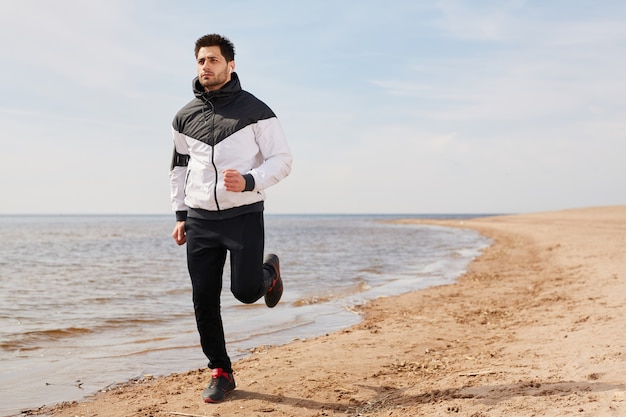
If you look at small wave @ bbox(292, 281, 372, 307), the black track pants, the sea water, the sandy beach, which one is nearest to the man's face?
the black track pants

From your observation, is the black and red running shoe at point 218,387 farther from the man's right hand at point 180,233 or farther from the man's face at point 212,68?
the man's face at point 212,68

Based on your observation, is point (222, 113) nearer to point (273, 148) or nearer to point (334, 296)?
point (273, 148)

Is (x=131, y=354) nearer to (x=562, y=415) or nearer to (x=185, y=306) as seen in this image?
(x=185, y=306)

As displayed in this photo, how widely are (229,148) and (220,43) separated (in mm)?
692

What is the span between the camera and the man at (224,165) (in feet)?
11.3

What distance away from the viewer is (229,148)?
3.45 metres

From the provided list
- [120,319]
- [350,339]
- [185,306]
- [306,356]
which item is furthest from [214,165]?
[185,306]

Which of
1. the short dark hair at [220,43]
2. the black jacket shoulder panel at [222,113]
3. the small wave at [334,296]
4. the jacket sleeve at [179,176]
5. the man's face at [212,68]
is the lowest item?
the small wave at [334,296]

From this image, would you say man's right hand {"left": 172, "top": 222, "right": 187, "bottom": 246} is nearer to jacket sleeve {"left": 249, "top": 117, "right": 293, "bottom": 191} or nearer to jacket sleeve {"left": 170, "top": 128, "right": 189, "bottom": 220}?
jacket sleeve {"left": 170, "top": 128, "right": 189, "bottom": 220}

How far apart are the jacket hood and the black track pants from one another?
Answer: 80cm

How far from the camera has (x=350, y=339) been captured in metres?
5.75

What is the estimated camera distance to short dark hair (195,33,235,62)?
351 centimetres

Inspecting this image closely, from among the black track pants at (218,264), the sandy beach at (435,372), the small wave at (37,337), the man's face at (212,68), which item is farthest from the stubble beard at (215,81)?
the small wave at (37,337)

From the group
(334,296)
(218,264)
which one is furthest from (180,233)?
(334,296)
